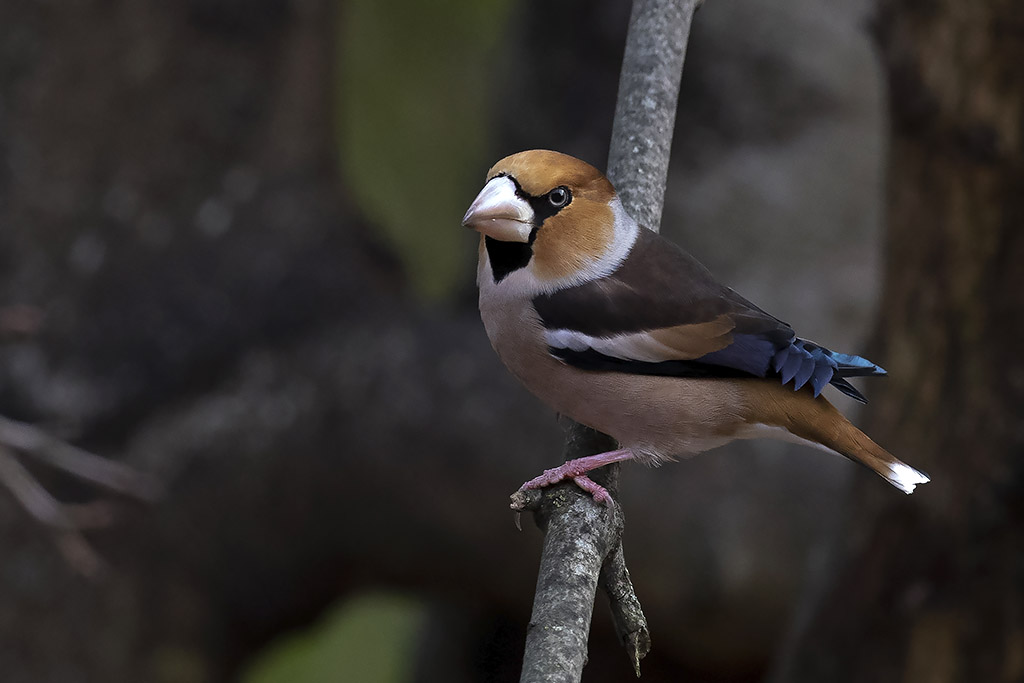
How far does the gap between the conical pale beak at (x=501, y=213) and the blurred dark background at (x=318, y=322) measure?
3101 mm

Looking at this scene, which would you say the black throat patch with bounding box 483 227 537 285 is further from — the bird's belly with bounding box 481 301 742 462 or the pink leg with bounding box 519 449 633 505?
the pink leg with bounding box 519 449 633 505

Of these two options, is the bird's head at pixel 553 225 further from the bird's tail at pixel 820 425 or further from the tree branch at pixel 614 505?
the bird's tail at pixel 820 425

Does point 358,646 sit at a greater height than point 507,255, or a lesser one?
lesser

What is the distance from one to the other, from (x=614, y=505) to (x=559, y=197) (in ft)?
2.29

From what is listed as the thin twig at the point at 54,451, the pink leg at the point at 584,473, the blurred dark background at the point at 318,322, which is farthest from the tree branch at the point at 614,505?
the blurred dark background at the point at 318,322

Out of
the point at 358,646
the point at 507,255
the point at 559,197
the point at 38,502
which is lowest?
the point at 358,646

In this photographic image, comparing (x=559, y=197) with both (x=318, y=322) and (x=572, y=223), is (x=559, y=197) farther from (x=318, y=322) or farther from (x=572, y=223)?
(x=318, y=322)

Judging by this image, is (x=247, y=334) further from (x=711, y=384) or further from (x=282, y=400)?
(x=711, y=384)

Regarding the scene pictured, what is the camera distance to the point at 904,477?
7.97 feet

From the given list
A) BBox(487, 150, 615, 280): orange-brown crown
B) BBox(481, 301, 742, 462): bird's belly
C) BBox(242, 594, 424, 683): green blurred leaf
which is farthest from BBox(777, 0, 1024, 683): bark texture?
BBox(242, 594, 424, 683): green blurred leaf

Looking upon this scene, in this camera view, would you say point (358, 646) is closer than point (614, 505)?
No

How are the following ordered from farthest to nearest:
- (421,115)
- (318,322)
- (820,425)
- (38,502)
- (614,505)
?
(421,115), (318,322), (38,502), (820,425), (614,505)

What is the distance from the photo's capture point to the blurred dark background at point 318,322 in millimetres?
→ 5855

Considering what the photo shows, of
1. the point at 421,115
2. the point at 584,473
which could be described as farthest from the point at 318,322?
the point at 584,473
